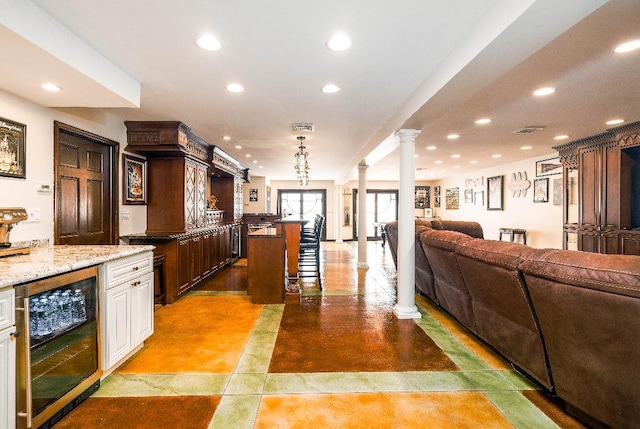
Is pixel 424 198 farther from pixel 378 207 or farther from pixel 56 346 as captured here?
pixel 56 346

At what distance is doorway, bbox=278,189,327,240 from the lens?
12586mm

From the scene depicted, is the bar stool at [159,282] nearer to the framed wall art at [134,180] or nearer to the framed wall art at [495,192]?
the framed wall art at [134,180]

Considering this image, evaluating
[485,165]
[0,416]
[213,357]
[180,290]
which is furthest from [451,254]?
[485,165]

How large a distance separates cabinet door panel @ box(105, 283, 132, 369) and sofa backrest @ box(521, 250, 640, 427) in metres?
2.73

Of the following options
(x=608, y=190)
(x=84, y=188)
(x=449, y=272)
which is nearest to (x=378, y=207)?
(x=608, y=190)

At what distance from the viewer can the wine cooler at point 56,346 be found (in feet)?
5.40

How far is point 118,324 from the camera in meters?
2.40

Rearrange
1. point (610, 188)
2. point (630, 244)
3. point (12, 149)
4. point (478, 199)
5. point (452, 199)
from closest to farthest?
point (12, 149) < point (630, 244) < point (610, 188) < point (478, 199) < point (452, 199)

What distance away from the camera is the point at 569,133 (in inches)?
200

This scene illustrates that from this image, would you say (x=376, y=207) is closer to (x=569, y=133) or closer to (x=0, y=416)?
(x=569, y=133)

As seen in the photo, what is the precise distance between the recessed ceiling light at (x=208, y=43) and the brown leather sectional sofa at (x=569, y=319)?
2393 mm

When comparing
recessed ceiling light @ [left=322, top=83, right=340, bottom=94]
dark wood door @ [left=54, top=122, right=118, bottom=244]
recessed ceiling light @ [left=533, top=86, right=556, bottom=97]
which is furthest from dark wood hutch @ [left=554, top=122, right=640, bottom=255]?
dark wood door @ [left=54, top=122, right=118, bottom=244]

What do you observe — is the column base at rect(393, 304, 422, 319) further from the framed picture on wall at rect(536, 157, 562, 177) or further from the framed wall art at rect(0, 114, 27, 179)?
the framed picture on wall at rect(536, 157, 562, 177)

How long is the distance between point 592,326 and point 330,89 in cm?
262
